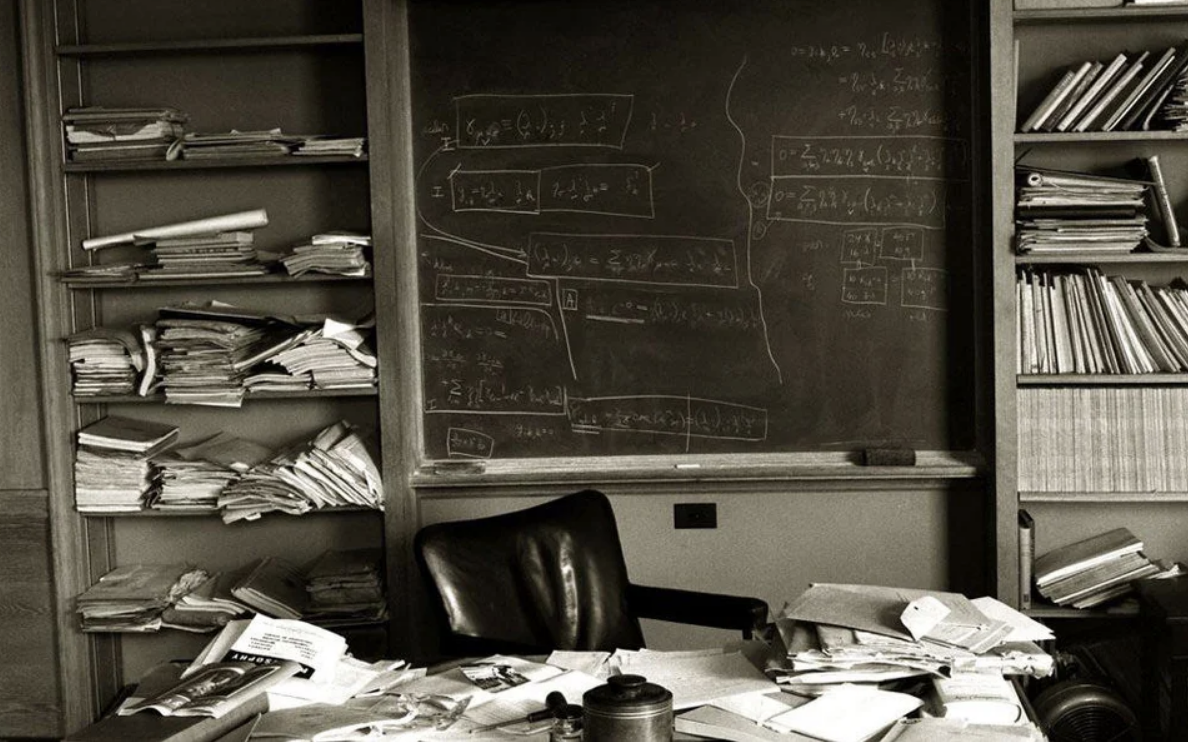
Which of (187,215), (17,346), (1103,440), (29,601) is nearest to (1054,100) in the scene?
(1103,440)

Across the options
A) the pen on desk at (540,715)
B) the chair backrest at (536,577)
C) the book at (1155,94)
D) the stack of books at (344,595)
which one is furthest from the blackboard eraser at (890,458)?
the pen on desk at (540,715)

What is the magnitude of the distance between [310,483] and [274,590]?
34 cm

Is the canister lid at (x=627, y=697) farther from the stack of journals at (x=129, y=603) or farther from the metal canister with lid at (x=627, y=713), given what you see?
the stack of journals at (x=129, y=603)

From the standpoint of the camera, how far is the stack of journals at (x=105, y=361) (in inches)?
151

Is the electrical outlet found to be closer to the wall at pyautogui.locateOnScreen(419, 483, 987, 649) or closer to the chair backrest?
the wall at pyautogui.locateOnScreen(419, 483, 987, 649)

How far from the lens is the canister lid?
1952 mm

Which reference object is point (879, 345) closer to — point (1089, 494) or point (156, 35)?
point (1089, 494)

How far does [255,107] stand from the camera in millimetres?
3982

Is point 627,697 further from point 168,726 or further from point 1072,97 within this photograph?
point 1072,97

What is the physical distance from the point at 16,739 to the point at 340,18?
8.03ft

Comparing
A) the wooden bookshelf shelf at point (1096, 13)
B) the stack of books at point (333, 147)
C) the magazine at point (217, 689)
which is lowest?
the magazine at point (217, 689)

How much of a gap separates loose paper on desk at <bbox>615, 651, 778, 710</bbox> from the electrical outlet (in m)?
1.28

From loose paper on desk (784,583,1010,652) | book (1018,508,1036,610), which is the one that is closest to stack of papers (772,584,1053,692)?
loose paper on desk (784,583,1010,652)

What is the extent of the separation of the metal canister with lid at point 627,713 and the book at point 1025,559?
200 cm
